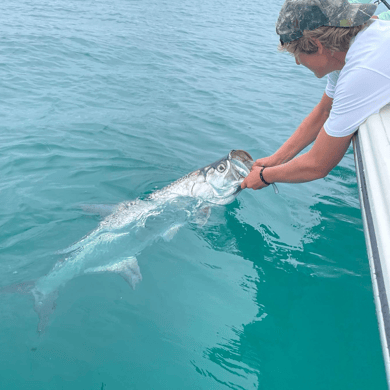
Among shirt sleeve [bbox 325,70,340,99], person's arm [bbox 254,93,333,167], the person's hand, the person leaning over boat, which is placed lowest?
the person's hand

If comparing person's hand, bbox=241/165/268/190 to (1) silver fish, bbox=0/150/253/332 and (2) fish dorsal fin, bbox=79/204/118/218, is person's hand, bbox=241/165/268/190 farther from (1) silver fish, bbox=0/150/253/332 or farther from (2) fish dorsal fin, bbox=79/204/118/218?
(2) fish dorsal fin, bbox=79/204/118/218

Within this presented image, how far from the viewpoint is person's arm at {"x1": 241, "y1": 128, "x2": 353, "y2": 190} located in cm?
253

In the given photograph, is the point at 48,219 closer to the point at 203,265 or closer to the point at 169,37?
the point at 203,265

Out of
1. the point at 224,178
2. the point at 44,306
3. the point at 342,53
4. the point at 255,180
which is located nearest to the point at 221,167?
the point at 224,178

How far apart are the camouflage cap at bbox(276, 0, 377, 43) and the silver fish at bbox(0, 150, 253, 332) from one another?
172 cm

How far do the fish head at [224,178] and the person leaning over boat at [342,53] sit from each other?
1.25 meters

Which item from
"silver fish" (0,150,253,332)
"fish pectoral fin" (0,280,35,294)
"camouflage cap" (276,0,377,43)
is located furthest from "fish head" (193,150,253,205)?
"fish pectoral fin" (0,280,35,294)

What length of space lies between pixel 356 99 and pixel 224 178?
1794mm

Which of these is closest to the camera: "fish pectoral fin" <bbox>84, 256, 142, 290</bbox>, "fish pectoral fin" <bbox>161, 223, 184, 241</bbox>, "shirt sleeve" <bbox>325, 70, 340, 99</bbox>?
"shirt sleeve" <bbox>325, 70, 340, 99</bbox>

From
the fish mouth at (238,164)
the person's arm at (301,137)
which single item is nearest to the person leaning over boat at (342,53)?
the person's arm at (301,137)

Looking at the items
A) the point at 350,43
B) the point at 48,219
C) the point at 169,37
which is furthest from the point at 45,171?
the point at 169,37

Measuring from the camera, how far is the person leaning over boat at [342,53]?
2146 mm

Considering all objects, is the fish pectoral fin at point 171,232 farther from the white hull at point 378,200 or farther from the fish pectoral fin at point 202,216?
the white hull at point 378,200

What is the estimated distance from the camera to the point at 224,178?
3.90 meters
